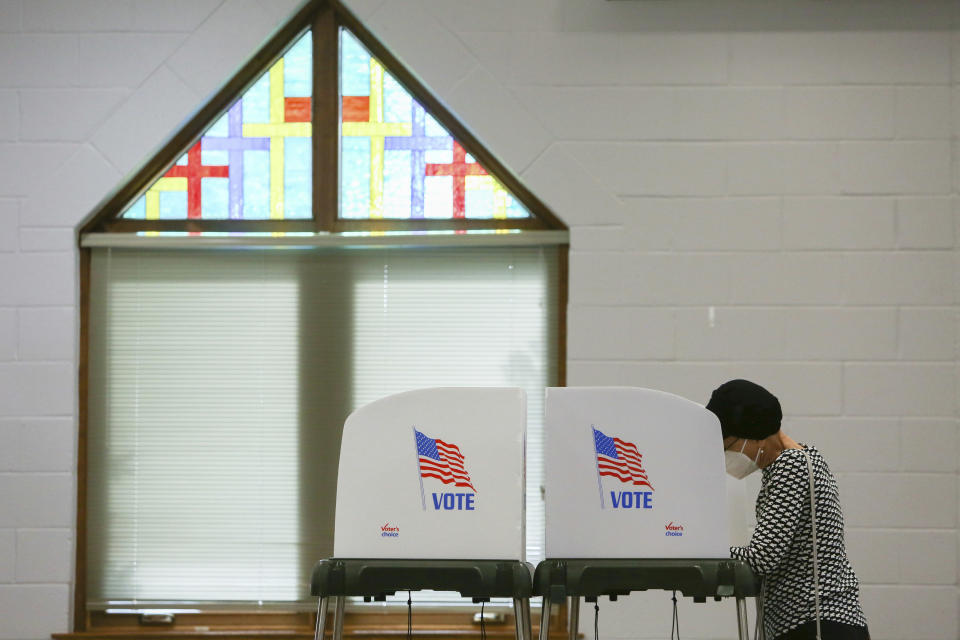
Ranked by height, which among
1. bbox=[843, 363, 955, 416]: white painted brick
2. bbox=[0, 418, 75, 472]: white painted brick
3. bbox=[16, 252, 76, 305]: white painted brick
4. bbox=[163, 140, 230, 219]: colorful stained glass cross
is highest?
bbox=[163, 140, 230, 219]: colorful stained glass cross

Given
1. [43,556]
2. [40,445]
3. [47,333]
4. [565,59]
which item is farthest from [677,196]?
[43,556]

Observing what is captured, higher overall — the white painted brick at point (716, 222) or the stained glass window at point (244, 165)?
the stained glass window at point (244, 165)

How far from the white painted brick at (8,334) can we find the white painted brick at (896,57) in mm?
2577

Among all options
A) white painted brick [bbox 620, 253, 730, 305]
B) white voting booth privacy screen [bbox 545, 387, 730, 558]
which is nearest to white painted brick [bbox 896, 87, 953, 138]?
white painted brick [bbox 620, 253, 730, 305]

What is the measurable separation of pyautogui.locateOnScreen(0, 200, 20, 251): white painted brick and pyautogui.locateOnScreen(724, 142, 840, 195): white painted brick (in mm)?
2127

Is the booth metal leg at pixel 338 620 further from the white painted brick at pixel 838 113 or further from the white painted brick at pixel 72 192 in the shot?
the white painted brick at pixel 838 113

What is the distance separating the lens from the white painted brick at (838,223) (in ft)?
9.67

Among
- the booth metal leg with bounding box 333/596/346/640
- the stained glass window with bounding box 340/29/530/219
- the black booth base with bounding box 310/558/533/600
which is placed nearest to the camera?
the black booth base with bounding box 310/558/533/600

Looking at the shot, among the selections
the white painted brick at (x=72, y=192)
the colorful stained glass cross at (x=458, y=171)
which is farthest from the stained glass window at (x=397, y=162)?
the white painted brick at (x=72, y=192)

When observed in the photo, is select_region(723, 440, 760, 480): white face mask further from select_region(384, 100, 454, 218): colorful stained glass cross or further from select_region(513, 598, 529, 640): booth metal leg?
select_region(384, 100, 454, 218): colorful stained glass cross

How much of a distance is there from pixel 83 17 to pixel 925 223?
259 centimetres

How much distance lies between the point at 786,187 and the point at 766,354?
0.50m

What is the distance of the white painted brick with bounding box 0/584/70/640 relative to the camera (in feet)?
9.61

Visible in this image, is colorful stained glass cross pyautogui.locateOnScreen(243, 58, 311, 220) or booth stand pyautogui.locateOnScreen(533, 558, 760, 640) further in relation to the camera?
colorful stained glass cross pyautogui.locateOnScreen(243, 58, 311, 220)
